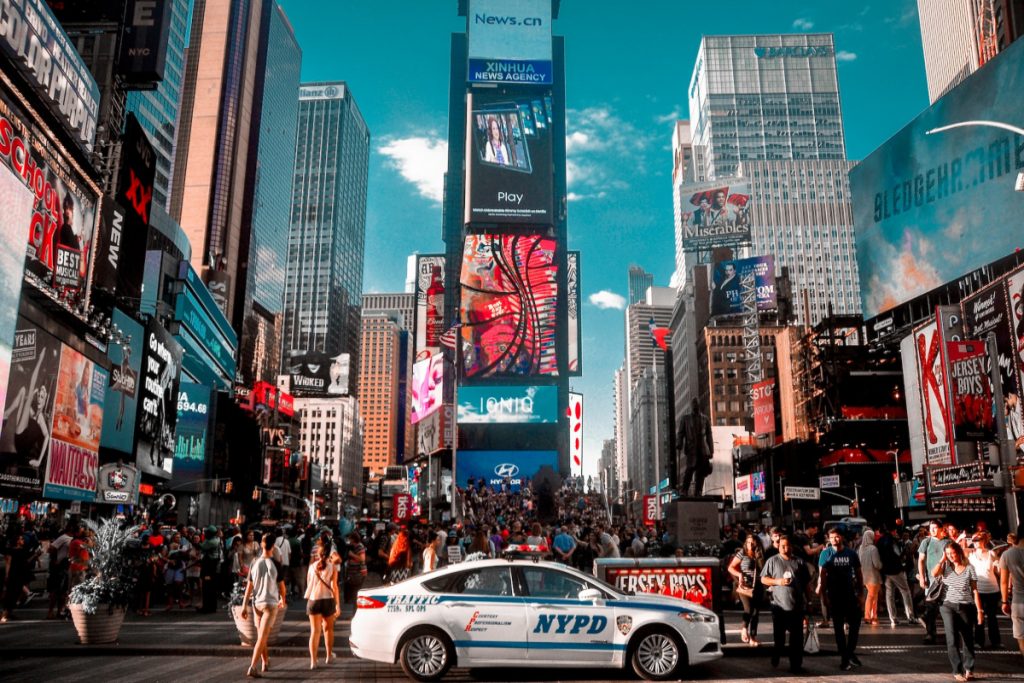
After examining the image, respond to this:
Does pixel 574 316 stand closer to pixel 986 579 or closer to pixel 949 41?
pixel 949 41

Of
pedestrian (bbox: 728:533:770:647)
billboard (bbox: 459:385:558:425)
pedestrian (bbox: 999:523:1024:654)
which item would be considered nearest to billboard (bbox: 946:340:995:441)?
pedestrian (bbox: 728:533:770:647)

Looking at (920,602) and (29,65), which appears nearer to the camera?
(920,602)

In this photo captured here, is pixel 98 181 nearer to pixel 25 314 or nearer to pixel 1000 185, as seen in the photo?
pixel 25 314

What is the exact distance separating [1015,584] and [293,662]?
1013 cm

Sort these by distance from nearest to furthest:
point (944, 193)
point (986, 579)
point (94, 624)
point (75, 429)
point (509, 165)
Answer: point (986, 579) < point (94, 624) < point (75, 429) < point (944, 193) < point (509, 165)

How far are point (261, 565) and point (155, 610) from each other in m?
9.88

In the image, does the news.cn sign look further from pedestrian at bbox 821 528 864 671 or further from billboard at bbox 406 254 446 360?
billboard at bbox 406 254 446 360

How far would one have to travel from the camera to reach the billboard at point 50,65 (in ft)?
81.8

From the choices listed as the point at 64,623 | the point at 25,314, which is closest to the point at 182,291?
the point at 25,314

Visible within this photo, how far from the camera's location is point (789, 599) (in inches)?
416

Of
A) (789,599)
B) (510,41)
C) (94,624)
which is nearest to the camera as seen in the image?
(789,599)

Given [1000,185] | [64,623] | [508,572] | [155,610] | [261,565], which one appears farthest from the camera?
[1000,185]

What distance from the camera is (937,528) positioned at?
46.4 feet

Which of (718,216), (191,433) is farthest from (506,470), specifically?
(718,216)
